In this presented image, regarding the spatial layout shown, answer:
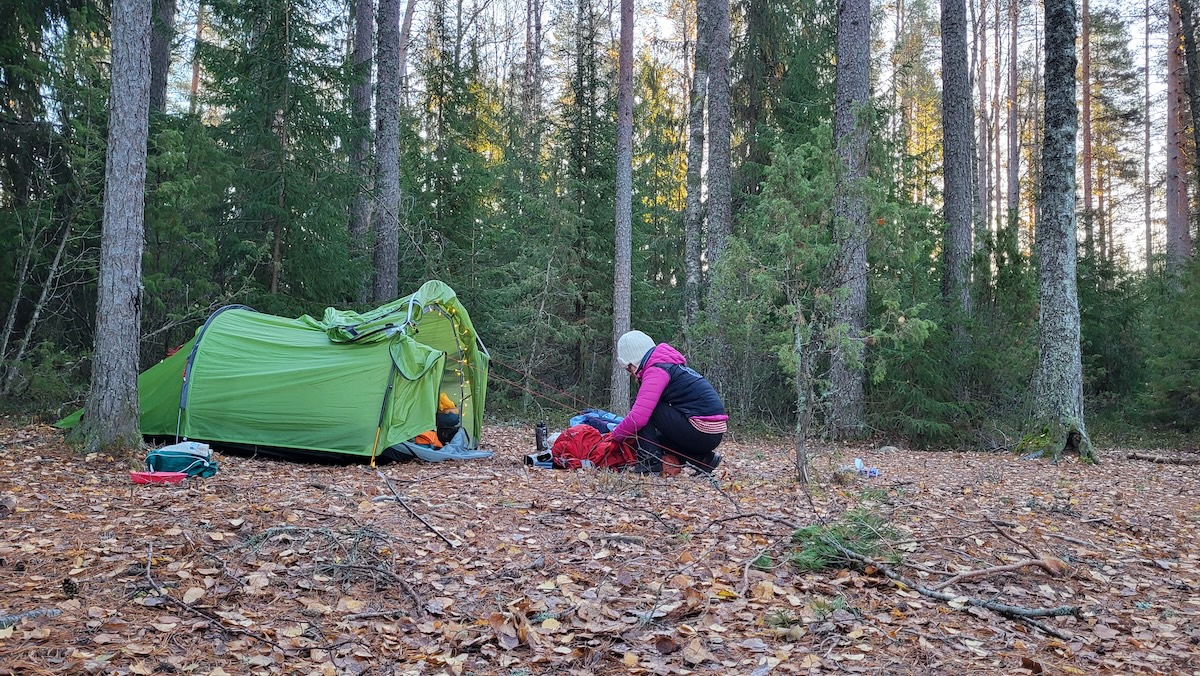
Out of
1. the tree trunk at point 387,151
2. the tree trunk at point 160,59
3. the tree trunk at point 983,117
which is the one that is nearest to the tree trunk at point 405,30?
the tree trunk at point 387,151

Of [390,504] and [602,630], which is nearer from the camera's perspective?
[602,630]

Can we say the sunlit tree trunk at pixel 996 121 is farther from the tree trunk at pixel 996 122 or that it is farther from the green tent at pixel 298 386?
the green tent at pixel 298 386

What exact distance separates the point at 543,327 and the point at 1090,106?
19406 millimetres

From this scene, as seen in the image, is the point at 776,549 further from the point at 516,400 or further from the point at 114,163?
the point at 516,400

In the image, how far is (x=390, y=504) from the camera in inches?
200

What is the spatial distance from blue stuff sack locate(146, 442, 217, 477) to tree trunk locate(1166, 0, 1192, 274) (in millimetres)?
16395

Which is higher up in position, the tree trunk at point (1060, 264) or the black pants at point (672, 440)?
the tree trunk at point (1060, 264)

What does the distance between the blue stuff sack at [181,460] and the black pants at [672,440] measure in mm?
3439

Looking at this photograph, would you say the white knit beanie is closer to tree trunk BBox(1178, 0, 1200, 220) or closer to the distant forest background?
the distant forest background

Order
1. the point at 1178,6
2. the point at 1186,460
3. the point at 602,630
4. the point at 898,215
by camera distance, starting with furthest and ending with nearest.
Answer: the point at 1178,6
the point at 1186,460
the point at 898,215
the point at 602,630

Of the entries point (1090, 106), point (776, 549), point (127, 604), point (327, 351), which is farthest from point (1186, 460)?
point (1090, 106)

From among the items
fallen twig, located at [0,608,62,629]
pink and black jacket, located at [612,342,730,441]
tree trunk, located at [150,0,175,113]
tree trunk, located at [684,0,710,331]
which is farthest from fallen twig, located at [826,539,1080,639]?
tree trunk, located at [150,0,175,113]

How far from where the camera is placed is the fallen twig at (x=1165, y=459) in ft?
29.4

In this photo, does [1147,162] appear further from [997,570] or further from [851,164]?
[997,570]
